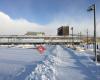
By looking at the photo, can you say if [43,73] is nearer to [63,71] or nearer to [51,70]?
[51,70]

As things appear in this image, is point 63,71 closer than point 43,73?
No

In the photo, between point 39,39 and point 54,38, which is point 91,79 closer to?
point 39,39

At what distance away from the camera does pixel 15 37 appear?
178 m

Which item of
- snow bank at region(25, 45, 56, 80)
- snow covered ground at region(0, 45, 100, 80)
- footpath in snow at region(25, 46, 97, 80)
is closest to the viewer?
snow bank at region(25, 45, 56, 80)

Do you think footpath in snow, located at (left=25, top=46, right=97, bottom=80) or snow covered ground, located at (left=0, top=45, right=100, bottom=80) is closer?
footpath in snow, located at (left=25, top=46, right=97, bottom=80)

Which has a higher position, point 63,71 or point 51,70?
point 51,70

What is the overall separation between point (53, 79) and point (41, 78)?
58 centimetres

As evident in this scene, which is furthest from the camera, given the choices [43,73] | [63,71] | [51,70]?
[63,71]

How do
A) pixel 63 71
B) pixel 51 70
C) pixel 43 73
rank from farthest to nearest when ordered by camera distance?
pixel 63 71 < pixel 51 70 < pixel 43 73

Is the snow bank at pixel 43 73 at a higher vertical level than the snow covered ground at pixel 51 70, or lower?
higher

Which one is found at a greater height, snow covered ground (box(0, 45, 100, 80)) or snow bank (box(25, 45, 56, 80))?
snow bank (box(25, 45, 56, 80))

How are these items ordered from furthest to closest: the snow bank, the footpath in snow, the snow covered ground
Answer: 1. the snow covered ground
2. the footpath in snow
3. the snow bank

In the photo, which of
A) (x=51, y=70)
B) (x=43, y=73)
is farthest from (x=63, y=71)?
(x=43, y=73)

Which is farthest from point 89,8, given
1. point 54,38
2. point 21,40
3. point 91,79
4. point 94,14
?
point 54,38
